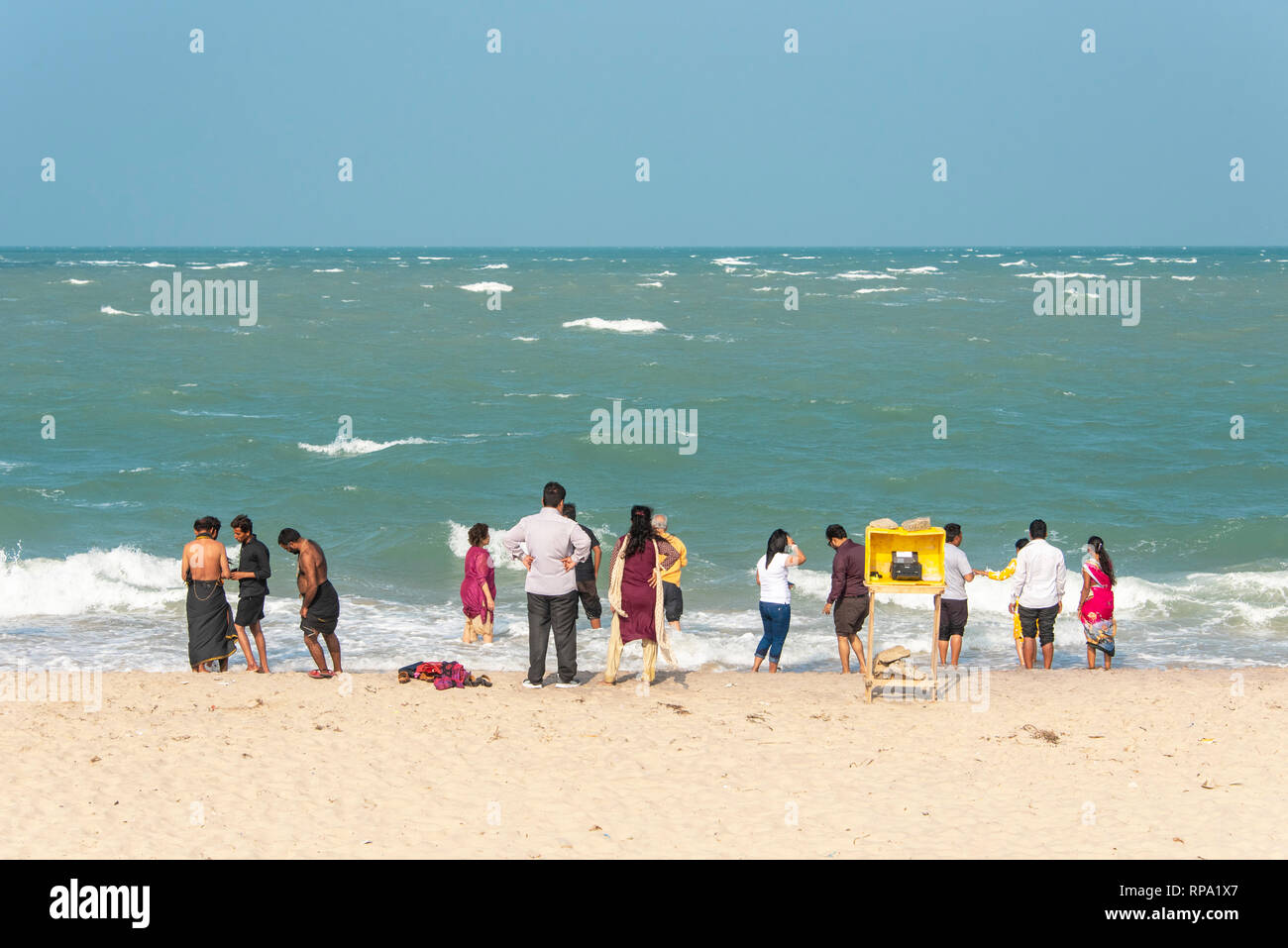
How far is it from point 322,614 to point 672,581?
10.6 feet

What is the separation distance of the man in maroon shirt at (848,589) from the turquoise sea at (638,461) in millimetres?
1821

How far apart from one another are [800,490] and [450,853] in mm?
14930

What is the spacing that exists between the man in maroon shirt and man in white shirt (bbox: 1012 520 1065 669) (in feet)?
5.04

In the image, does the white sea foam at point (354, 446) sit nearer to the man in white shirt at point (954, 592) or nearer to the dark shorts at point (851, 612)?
the dark shorts at point (851, 612)

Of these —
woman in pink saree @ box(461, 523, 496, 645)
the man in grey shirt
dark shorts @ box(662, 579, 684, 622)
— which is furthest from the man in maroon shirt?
woman in pink saree @ box(461, 523, 496, 645)

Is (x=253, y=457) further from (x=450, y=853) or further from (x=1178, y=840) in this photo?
(x=1178, y=840)

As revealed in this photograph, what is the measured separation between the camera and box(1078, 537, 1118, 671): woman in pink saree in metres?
11.0

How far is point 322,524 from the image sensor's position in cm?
1884

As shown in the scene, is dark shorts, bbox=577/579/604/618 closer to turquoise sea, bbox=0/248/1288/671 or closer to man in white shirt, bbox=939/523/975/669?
turquoise sea, bbox=0/248/1288/671

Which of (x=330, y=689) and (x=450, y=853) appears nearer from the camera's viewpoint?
(x=450, y=853)

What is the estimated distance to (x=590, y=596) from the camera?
→ 12484mm

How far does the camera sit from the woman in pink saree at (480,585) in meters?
12.2
